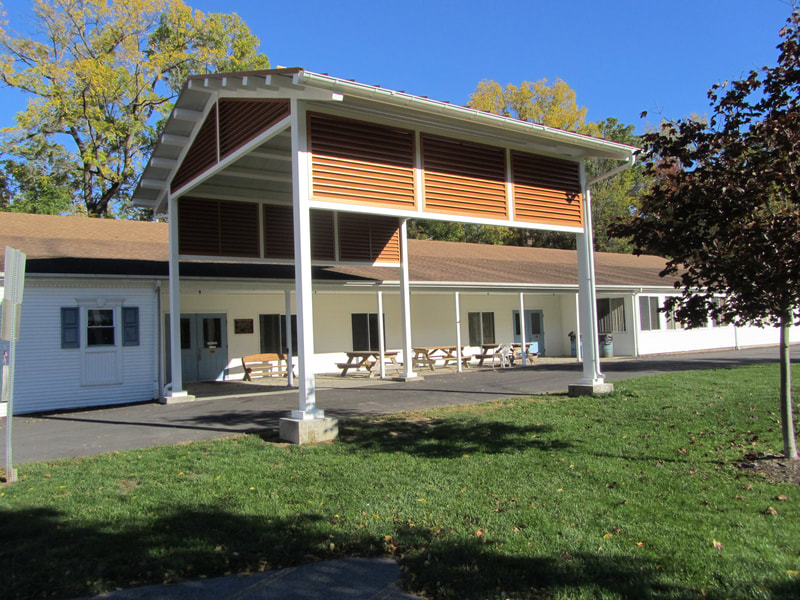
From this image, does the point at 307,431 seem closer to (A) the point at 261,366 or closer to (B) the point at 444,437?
(B) the point at 444,437

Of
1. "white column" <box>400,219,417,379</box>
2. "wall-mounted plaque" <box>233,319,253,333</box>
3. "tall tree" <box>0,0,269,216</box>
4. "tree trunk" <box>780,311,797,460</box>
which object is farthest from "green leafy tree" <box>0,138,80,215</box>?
"tree trunk" <box>780,311,797,460</box>

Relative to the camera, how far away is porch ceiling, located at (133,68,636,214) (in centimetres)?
834

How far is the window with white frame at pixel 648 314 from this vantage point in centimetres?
2409

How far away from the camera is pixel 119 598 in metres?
3.83

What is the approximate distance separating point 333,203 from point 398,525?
489 cm

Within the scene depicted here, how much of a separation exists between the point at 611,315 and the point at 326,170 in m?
18.6

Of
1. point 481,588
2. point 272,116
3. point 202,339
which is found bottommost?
point 481,588

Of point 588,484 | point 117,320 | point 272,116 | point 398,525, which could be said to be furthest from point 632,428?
point 117,320

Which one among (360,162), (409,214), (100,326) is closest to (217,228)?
(100,326)

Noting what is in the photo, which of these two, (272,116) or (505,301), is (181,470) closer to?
(272,116)

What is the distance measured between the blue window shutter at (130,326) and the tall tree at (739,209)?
431 inches

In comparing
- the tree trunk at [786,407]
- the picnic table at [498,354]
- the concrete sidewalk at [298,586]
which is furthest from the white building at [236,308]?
the concrete sidewalk at [298,586]

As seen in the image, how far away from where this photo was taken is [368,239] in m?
16.3

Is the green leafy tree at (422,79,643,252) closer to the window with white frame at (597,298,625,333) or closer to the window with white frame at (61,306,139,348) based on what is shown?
the window with white frame at (597,298,625,333)
